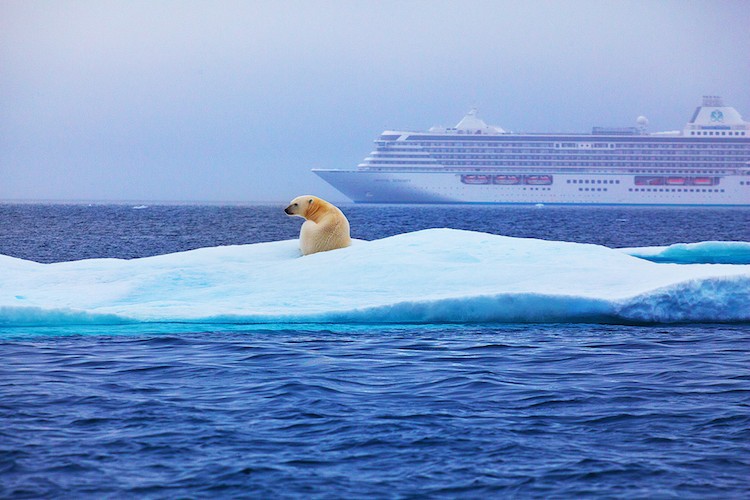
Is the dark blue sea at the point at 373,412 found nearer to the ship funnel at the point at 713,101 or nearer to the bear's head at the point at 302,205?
the bear's head at the point at 302,205

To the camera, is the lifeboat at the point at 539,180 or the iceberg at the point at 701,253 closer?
the iceberg at the point at 701,253

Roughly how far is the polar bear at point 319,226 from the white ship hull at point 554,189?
8185cm

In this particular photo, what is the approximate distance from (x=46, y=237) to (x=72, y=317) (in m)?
32.4

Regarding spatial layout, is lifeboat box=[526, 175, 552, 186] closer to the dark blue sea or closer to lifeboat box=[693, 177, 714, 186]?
lifeboat box=[693, 177, 714, 186]

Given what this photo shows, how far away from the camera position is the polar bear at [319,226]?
13.7 m

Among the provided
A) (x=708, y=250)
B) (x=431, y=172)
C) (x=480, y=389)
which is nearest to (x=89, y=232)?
(x=708, y=250)

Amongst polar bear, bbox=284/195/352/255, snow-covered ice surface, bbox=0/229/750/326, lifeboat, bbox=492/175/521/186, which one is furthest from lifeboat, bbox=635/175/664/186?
snow-covered ice surface, bbox=0/229/750/326

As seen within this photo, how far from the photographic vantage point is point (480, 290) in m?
10.3

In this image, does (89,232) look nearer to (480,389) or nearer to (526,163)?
(480,389)

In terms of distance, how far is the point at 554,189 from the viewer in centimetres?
9650

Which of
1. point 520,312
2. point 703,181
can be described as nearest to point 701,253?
point 520,312

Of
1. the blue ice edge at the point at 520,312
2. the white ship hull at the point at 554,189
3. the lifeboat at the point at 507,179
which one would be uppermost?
the lifeboat at the point at 507,179

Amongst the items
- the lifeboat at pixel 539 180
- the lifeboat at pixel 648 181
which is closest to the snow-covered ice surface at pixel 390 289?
the lifeboat at pixel 539 180

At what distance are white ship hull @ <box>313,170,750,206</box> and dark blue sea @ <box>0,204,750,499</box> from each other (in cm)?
8649
